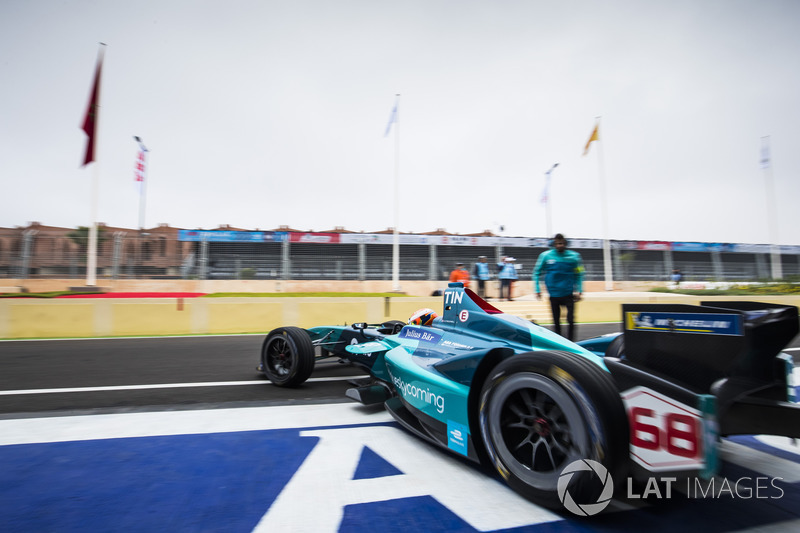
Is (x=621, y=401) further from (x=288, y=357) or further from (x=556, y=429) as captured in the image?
(x=288, y=357)

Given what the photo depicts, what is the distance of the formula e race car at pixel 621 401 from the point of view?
1558 mm

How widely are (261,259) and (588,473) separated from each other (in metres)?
19.1

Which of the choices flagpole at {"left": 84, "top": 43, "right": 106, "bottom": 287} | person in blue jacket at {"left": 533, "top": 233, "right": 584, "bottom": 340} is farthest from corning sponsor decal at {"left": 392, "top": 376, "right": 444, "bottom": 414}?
flagpole at {"left": 84, "top": 43, "right": 106, "bottom": 287}

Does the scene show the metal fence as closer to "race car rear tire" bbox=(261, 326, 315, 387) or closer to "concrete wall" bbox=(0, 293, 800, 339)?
"concrete wall" bbox=(0, 293, 800, 339)

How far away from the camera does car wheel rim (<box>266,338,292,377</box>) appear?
13.4 feet

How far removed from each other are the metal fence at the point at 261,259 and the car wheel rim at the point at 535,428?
696 inches

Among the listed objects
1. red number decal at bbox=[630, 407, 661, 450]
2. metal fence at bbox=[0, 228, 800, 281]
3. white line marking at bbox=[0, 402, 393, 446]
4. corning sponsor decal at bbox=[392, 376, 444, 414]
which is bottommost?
white line marking at bbox=[0, 402, 393, 446]

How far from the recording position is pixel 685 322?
1.83 meters

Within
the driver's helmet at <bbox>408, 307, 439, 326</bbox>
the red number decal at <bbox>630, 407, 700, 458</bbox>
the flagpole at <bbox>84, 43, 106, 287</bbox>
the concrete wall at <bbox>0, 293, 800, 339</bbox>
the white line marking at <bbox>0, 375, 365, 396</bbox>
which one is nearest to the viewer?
the red number decal at <bbox>630, 407, 700, 458</bbox>

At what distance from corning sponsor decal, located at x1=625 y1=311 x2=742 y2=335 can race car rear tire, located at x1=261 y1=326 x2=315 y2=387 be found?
2.91 m

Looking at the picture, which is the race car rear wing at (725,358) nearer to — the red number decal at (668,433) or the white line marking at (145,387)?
the red number decal at (668,433)

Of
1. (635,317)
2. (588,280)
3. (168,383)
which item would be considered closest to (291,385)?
(168,383)

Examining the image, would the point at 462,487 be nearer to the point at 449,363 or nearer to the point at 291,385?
the point at 449,363

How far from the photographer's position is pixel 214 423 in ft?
9.72
